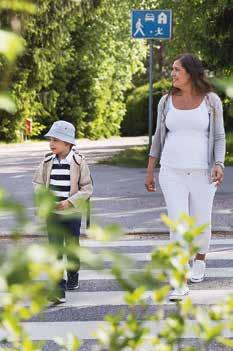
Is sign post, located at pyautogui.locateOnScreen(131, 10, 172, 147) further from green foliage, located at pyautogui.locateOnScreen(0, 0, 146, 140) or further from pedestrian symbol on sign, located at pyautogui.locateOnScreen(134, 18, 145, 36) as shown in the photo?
green foliage, located at pyautogui.locateOnScreen(0, 0, 146, 140)

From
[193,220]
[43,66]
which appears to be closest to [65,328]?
[193,220]

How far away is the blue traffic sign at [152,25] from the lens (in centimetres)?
1594

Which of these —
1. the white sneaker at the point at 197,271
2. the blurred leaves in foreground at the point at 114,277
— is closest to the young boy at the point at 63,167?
the white sneaker at the point at 197,271

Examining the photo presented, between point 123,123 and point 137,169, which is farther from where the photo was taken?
point 123,123

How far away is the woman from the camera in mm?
6434

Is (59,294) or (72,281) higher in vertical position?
(59,294)

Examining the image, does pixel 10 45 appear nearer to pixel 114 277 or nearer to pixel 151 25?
pixel 114 277

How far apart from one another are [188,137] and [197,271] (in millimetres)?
1177

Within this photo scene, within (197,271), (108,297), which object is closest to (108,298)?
(108,297)

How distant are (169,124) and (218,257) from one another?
214 cm

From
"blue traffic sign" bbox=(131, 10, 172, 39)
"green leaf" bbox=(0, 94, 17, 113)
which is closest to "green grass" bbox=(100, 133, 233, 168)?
"blue traffic sign" bbox=(131, 10, 172, 39)

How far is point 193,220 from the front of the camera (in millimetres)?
2100

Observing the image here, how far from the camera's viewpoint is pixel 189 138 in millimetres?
6477

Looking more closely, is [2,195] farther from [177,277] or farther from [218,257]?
[218,257]
